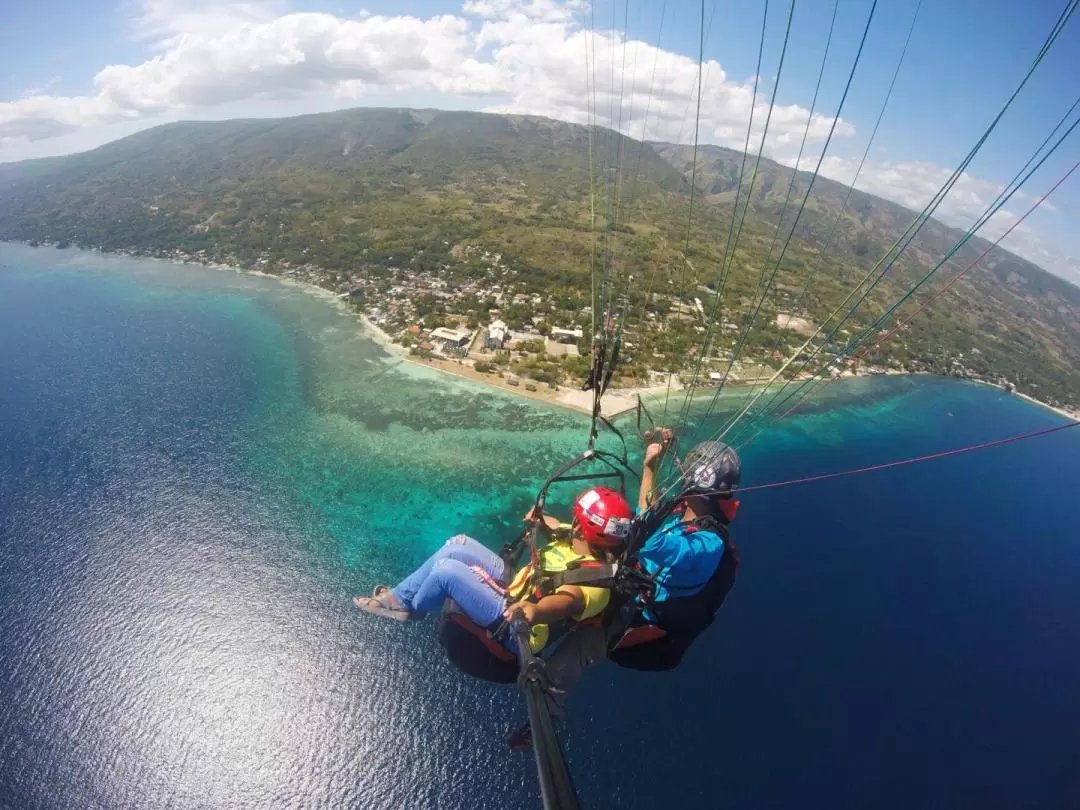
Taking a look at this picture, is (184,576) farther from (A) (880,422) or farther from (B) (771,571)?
(A) (880,422)

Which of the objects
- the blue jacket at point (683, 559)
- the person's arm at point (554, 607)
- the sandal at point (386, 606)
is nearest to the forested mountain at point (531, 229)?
the blue jacket at point (683, 559)

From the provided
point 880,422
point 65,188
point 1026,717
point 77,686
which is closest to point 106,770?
point 77,686

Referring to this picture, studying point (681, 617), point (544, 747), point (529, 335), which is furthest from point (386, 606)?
point (529, 335)

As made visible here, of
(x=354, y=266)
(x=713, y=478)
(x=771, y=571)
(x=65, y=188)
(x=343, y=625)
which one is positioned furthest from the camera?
(x=65, y=188)

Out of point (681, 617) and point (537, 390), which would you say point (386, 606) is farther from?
point (537, 390)

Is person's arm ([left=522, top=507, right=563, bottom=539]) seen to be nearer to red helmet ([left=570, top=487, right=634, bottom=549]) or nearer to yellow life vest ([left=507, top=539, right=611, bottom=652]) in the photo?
yellow life vest ([left=507, top=539, right=611, bottom=652])

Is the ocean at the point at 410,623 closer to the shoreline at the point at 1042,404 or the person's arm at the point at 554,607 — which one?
the person's arm at the point at 554,607

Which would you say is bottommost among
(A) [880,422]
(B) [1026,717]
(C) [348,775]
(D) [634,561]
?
(A) [880,422]
